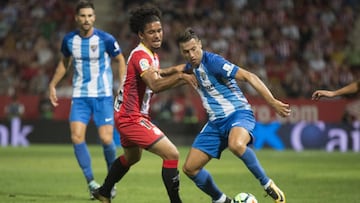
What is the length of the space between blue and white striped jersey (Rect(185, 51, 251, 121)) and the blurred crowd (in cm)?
1384

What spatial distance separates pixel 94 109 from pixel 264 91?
3.39 metres

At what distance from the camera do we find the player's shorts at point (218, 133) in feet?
29.4

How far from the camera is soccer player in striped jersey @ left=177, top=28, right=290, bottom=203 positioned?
8.71 metres

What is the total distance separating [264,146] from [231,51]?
11.7ft

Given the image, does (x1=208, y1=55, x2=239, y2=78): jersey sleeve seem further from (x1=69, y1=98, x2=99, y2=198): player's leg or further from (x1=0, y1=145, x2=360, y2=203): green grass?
(x1=69, y1=98, x2=99, y2=198): player's leg

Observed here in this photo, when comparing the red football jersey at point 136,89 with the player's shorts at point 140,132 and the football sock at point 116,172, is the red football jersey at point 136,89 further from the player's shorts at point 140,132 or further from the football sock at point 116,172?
the football sock at point 116,172

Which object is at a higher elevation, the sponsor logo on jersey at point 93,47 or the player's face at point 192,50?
the player's face at point 192,50

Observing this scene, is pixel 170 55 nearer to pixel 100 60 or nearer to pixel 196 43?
pixel 100 60

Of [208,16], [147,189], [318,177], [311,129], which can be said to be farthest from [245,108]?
[208,16]

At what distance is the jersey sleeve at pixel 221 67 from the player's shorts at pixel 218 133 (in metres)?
0.51

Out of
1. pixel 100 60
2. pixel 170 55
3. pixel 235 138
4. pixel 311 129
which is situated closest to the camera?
pixel 235 138

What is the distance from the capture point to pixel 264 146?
22.2m

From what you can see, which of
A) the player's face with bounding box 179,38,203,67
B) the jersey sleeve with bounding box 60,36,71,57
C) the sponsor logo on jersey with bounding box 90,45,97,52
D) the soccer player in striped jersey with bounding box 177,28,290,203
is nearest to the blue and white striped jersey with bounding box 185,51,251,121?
the soccer player in striped jersey with bounding box 177,28,290,203

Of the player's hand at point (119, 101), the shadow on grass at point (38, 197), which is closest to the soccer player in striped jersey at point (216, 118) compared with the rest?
the player's hand at point (119, 101)
